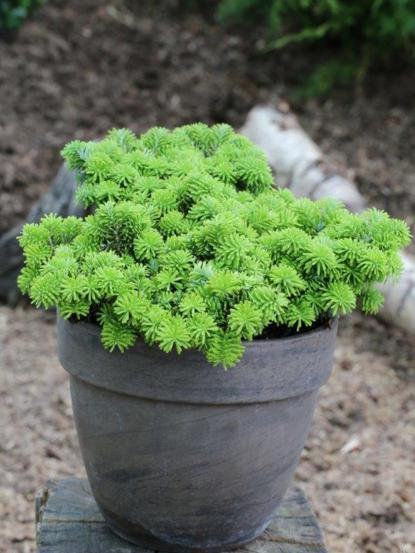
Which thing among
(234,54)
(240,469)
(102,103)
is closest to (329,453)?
(240,469)

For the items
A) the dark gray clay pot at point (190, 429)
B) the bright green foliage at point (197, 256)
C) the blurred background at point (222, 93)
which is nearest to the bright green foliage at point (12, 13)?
the blurred background at point (222, 93)

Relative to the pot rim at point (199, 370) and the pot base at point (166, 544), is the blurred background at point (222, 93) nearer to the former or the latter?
the pot base at point (166, 544)

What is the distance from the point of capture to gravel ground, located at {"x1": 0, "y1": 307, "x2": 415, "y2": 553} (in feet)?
10.2

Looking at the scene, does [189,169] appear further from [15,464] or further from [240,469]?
[15,464]

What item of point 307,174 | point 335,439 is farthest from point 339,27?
point 335,439

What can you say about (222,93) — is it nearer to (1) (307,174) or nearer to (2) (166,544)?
(1) (307,174)

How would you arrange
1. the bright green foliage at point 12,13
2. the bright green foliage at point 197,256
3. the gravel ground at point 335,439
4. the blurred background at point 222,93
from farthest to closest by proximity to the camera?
the bright green foliage at point 12,13, the blurred background at point 222,93, the gravel ground at point 335,439, the bright green foliage at point 197,256

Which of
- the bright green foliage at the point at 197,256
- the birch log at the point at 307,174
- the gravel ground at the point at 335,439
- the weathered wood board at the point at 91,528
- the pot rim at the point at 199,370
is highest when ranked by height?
the bright green foliage at the point at 197,256

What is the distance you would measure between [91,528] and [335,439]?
1.64 meters

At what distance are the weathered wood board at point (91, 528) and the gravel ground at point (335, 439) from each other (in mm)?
617

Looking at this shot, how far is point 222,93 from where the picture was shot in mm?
5816

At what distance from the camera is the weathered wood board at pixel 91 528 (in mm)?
2197

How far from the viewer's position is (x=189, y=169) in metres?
2.19

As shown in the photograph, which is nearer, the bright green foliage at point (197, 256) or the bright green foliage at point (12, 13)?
the bright green foliage at point (197, 256)
